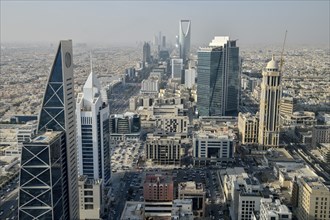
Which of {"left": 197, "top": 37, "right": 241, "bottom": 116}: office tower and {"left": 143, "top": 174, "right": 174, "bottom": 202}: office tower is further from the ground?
{"left": 197, "top": 37, "right": 241, "bottom": 116}: office tower

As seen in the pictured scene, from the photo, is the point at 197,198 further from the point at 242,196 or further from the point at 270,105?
the point at 270,105

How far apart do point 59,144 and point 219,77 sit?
16.8 m

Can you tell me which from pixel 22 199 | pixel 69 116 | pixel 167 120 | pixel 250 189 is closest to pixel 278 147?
pixel 167 120

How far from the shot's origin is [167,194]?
12.7m

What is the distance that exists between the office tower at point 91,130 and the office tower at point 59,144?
9.05ft

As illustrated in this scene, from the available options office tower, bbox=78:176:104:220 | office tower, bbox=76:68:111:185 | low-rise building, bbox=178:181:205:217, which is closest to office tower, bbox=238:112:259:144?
low-rise building, bbox=178:181:205:217

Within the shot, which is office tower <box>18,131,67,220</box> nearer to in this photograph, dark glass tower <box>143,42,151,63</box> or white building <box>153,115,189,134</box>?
white building <box>153,115,189,134</box>

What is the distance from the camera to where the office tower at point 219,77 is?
2467 cm

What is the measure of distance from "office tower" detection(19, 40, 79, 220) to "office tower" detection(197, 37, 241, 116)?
617 inches

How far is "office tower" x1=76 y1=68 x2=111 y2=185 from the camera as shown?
42.9 ft

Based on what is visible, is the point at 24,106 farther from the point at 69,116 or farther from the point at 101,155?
the point at 69,116

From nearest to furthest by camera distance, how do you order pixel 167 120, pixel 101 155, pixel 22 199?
1. pixel 22 199
2. pixel 101 155
3. pixel 167 120

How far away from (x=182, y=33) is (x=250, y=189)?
1668 inches

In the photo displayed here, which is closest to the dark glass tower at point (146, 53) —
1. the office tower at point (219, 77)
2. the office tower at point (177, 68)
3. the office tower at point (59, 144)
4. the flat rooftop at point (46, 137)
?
the office tower at point (177, 68)
